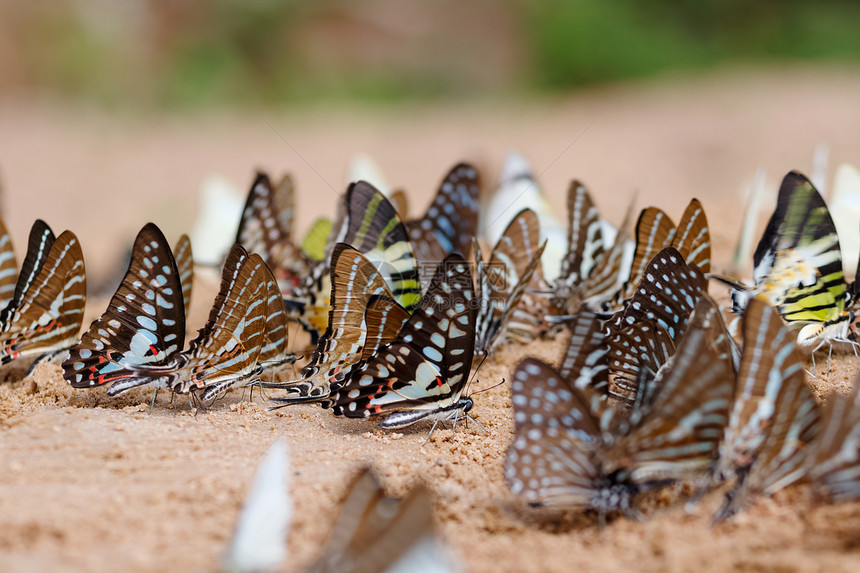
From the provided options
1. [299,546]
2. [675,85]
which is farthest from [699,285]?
[675,85]

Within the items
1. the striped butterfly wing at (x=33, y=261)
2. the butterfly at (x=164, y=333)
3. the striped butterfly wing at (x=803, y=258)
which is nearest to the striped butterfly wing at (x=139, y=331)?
the butterfly at (x=164, y=333)

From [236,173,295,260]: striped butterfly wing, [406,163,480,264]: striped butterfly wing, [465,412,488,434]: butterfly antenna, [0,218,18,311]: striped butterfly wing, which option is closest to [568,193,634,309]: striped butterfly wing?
[406,163,480,264]: striped butterfly wing

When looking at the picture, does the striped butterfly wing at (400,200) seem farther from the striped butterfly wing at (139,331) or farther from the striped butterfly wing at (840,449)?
the striped butterfly wing at (840,449)

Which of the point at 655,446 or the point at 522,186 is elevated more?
the point at 522,186

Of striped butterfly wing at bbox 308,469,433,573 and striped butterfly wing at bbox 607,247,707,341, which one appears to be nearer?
striped butterfly wing at bbox 308,469,433,573

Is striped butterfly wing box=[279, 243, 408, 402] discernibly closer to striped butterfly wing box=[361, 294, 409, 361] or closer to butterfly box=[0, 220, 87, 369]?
striped butterfly wing box=[361, 294, 409, 361]

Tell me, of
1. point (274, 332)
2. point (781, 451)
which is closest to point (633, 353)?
point (781, 451)

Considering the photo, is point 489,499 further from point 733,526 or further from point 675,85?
point 675,85
